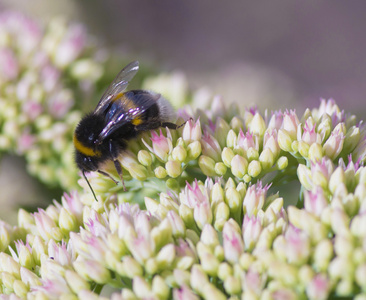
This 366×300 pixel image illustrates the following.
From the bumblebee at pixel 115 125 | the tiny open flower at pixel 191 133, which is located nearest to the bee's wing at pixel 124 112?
the bumblebee at pixel 115 125

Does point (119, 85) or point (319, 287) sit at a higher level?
point (119, 85)

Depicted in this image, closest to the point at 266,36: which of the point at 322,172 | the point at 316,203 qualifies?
the point at 322,172

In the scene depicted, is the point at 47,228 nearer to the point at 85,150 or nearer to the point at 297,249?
the point at 85,150

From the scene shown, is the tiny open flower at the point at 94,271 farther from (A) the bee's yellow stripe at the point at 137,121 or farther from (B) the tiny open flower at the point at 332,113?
(B) the tiny open flower at the point at 332,113

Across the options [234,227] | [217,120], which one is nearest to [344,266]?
[234,227]

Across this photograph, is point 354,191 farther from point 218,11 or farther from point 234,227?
point 218,11

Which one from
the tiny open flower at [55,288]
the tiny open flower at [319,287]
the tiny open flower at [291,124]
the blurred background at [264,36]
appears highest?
the blurred background at [264,36]
